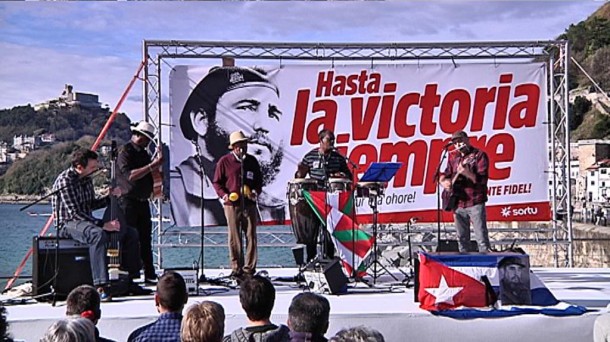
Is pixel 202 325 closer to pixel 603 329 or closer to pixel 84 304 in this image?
pixel 84 304

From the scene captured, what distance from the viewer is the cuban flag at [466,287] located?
5742 millimetres

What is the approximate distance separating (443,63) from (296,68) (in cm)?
187

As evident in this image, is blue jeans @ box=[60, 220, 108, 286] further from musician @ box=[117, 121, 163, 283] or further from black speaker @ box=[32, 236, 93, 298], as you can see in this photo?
musician @ box=[117, 121, 163, 283]

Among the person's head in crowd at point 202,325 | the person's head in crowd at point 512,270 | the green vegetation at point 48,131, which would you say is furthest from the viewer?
the green vegetation at point 48,131

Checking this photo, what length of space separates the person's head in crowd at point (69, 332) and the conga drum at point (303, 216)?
13.3ft

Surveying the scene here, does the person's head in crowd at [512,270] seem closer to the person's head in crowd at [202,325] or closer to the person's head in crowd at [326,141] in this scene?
the person's head in crowd at [326,141]

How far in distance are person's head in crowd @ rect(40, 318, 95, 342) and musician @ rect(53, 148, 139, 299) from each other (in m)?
2.93

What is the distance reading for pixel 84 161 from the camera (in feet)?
19.8

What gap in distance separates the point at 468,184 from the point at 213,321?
432 centimetres

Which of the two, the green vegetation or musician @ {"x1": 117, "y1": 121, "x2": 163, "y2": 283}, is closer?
musician @ {"x1": 117, "y1": 121, "x2": 163, "y2": 283}

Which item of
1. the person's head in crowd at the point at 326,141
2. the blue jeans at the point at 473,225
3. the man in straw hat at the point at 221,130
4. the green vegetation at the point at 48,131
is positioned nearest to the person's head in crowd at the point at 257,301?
the green vegetation at the point at 48,131

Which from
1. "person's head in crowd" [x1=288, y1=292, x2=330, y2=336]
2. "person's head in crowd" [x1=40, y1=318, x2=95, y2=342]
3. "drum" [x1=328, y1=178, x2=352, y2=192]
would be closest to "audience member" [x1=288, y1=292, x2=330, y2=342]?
"person's head in crowd" [x1=288, y1=292, x2=330, y2=336]

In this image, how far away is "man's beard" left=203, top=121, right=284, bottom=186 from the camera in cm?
937

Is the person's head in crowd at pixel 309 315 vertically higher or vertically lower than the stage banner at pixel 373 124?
lower
